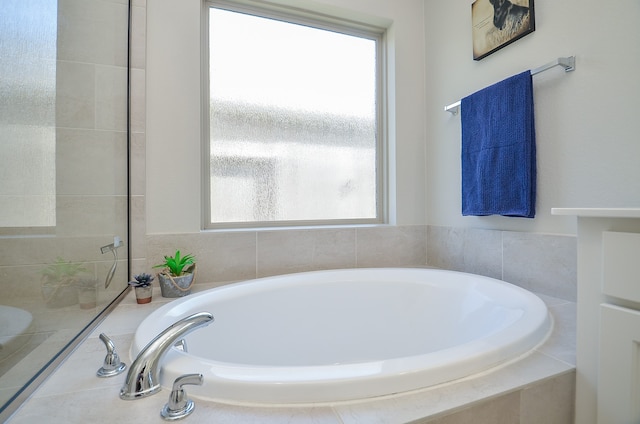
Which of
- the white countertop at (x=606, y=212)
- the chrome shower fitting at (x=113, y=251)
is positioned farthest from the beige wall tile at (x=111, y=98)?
the white countertop at (x=606, y=212)

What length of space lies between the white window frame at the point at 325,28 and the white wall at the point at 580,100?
533 millimetres

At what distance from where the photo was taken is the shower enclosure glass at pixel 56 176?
608 mm

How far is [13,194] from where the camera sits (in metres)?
0.62

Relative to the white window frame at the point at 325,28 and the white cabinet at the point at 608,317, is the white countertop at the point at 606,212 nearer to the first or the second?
the white cabinet at the point at 608,317

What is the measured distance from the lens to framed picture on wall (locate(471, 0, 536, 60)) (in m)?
1.30

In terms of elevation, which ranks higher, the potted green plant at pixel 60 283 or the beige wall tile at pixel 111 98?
the beige wall tile at pixel 111 98

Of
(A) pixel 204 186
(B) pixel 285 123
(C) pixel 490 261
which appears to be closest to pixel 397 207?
(C) pixel 490 261

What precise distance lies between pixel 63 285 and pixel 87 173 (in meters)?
0.39

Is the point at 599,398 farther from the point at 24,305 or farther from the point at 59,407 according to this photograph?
the point at 24,305

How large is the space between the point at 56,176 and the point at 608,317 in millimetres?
1315

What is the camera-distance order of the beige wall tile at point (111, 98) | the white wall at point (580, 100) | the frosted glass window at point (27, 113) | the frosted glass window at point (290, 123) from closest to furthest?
1. the frosted glass window at point (27, 113)
2. the white wall at point (580, 100)
3. the beige wall tile at point (111, 98)
4. the frosted glass window at point (290, 123)

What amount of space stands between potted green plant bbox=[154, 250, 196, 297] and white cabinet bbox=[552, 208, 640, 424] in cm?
125

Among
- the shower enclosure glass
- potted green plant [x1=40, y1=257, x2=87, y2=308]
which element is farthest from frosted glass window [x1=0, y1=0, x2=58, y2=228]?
potted green plant [x1=40, y1=257, x2=87, y2=308]

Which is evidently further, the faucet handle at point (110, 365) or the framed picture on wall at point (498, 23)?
the framed picture on wall at point (498, 23)
